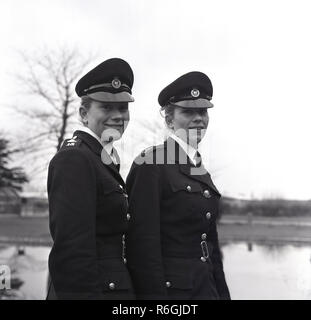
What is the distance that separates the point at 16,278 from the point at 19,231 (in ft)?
49.6

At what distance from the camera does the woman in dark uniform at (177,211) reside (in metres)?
3.08

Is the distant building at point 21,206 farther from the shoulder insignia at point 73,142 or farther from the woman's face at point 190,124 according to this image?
the shoulder insignia at point 73,142

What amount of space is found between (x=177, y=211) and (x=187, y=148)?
0.47 metres

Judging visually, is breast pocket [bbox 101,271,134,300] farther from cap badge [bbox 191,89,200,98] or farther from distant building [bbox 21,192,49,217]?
distant building [bbox 21,192,49,217]

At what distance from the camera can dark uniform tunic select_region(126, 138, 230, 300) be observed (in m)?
3.06

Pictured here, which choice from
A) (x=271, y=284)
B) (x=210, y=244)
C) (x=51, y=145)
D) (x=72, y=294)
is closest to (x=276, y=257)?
(x=271, y=284)

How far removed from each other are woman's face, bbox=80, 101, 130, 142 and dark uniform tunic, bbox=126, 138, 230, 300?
331 mm

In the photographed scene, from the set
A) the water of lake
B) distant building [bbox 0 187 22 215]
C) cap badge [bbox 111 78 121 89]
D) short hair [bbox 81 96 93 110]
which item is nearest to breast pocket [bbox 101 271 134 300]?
short hair [bbox 81 96 93 110]

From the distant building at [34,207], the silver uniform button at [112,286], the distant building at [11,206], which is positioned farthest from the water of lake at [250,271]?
the distant building at [11,206]

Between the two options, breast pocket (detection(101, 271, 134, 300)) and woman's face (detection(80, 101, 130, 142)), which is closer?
breast pocket (detection(101, 271, 134, 300))

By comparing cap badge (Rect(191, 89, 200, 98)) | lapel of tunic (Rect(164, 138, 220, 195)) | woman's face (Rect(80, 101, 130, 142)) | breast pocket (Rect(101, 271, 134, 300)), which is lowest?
breast pocket (Rect(101, 271, 134, 300))

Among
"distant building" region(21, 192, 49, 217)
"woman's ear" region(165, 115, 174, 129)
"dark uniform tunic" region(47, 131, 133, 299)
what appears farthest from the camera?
"distant building" region(21, 192, 49, 217)

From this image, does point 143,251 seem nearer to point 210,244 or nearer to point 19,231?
point 210,244
